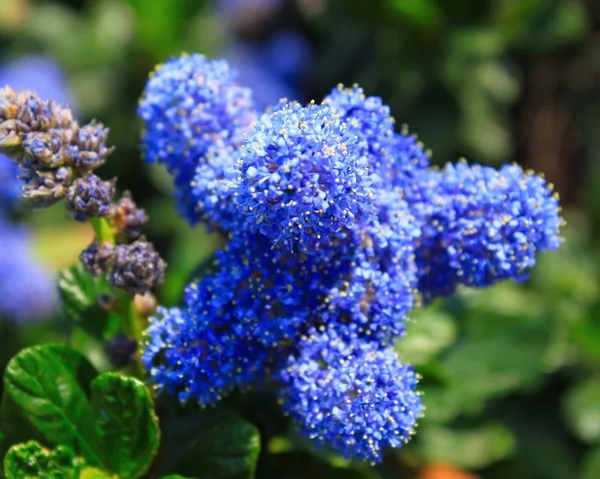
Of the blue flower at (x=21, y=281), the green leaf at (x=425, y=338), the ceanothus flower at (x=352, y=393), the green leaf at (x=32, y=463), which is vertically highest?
the blue flower at (x=21, y=281)

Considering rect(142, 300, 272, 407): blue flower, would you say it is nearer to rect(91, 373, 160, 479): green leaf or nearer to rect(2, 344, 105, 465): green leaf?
rect(91, 373, 160, 479): green leaf

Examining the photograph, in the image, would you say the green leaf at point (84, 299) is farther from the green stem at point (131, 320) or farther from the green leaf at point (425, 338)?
the green leaf at point (425, 338)

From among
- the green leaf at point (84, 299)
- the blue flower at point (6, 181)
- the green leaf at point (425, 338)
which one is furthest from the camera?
the blue flower at point (6, 181)

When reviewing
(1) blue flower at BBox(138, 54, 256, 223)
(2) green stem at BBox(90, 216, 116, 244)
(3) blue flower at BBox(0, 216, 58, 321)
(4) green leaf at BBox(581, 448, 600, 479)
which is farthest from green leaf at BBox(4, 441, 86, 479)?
(3) blue flower at BBox(0, 216, 58, 321)

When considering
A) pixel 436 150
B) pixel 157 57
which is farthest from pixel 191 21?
pixel 436 150

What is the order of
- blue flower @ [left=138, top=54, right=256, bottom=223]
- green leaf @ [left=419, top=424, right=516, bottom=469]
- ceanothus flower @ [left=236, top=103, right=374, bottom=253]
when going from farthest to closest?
1. green leaf @ [left=419, top=424, right=516, bottom=469]
2. blue flower @ [left=138, top=54, right=256, bottom=223]
3. ceanothus flower @ [left=236, top=103, right=374, bottom=253]

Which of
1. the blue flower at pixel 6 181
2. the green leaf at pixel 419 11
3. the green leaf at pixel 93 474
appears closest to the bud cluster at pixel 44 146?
the green leaf at pixel 93 474

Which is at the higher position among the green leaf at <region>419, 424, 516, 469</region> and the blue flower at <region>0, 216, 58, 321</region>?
the blue flower at <region>0, 216, 58, 321</region>
